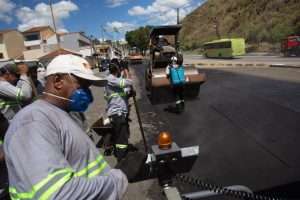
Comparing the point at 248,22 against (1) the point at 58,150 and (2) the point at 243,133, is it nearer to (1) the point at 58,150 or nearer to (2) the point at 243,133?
(2) the point at 243,133

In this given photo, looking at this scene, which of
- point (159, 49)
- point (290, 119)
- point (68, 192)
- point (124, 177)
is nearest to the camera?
point (68, 192)

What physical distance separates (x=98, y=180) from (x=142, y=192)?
274cm

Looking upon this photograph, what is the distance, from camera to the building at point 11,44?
60.9 metres

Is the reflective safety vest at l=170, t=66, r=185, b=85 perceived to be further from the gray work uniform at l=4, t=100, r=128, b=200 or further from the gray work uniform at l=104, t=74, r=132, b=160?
the gray work uniform at l=4, t=100, r=128, b=200

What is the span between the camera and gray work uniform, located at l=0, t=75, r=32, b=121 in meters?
3.61

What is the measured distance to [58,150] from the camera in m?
1.31

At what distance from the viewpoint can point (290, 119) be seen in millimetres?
6594

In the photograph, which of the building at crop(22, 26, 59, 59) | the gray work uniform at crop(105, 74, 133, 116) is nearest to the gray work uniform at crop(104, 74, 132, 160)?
the gray work uniform at crop(105, 74, 133, 116)

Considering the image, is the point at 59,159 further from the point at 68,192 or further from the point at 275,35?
the point at 275,35

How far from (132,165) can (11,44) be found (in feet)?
233

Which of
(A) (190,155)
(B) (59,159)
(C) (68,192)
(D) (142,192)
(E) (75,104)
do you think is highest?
(E) (75,104)

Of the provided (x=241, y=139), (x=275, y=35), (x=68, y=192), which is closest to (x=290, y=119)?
(x=241, y=139)

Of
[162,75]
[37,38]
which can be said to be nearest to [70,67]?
[162,75]

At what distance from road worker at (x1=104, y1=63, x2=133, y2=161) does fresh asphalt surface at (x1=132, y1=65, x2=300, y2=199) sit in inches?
45.3
